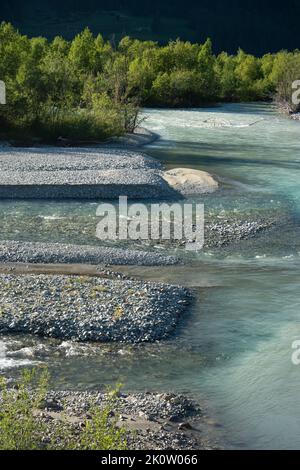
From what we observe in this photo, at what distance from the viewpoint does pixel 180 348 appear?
16859 millimetres

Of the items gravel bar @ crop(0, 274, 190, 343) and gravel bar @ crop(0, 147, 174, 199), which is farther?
gravel bar @ crop(0, 147, 174, 199)

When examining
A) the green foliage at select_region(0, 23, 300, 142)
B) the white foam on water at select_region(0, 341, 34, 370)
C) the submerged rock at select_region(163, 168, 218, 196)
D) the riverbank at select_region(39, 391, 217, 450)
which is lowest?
the white foam on water at select_region(0, 341, 34, 370)

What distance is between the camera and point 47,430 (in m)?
11.8

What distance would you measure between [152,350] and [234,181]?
22495 mm

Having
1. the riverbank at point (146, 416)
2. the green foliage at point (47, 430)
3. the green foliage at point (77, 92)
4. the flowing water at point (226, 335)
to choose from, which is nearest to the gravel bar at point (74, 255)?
the flowing water at point (226, 335)

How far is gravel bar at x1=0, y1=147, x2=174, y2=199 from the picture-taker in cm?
3300

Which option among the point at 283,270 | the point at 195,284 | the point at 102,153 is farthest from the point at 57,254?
the point at 102,153

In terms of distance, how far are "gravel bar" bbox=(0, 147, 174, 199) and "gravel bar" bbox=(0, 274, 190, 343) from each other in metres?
12.5

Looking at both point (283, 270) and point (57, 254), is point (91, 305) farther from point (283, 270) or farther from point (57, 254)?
point (283, 270)

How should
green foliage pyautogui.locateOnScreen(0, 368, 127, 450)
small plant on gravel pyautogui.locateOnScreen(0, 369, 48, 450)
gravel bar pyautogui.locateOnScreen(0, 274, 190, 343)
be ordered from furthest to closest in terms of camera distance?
gravel bar pyautogui.locateOnScreen(0, 274, 190, 343), green foliage pyautogui.locateOnScreen(0, 368, 127, 450), small plant on gravel pyautogui.locateOnScreen(0, 369, 48, 450)

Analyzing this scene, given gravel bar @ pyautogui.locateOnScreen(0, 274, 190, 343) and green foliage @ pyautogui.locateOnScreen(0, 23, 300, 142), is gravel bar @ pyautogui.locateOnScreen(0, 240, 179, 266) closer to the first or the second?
gravel bar @ pyautogui.locateOnScreen(0, 274, 190, 343)

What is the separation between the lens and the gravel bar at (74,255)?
920 inches

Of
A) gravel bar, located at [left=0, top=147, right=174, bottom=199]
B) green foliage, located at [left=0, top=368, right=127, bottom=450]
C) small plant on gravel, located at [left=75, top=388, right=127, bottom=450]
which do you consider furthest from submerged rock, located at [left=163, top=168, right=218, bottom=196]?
small plant on gravel, located at [left=75, top=388, right=127, bottom=450]

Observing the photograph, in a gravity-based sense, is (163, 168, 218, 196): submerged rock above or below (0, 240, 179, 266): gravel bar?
above
